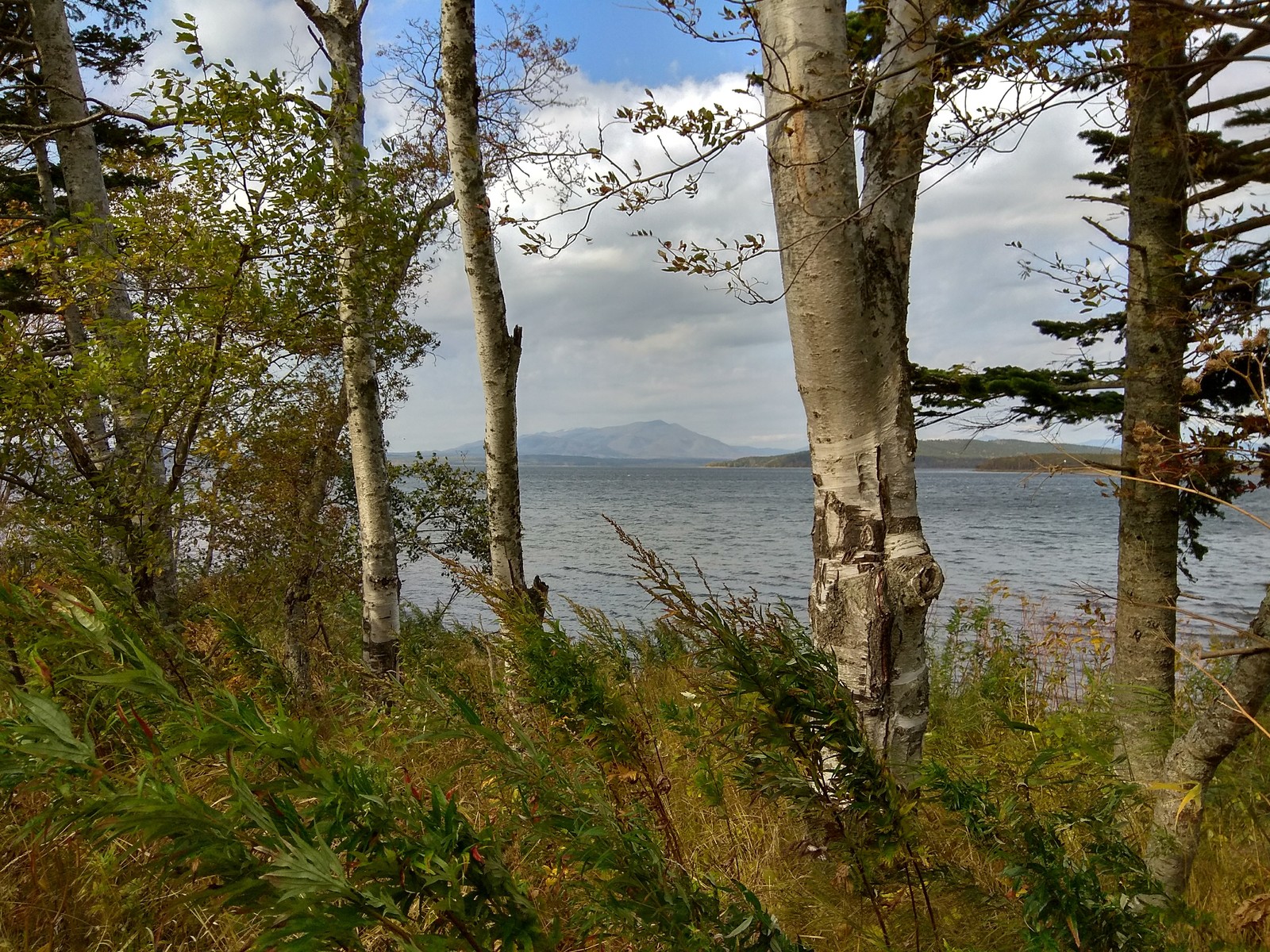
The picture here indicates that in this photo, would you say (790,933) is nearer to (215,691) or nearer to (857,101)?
(215,691)

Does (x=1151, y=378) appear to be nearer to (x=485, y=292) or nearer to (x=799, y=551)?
(x=485, y=292)

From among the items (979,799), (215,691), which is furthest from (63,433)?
(979,799)

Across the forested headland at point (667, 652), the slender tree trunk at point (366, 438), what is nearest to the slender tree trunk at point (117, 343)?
the forested headland at point (667, 652)

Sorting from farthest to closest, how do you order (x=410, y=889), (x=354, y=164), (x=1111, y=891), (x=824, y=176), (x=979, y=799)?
(x=354, y=164), (x=824, y=176), (x=1111, y=891), (x=979, y=799), (x=410, y=889)

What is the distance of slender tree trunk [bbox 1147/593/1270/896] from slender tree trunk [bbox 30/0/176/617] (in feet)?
15.4

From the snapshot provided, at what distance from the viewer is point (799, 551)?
28.8 m

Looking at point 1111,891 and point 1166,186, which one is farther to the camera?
point 1166,186

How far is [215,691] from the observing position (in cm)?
107

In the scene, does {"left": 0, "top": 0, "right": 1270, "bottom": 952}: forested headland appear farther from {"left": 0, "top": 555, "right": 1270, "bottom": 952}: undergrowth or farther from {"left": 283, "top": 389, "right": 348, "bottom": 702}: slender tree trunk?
{"left": 283, "top": 389, "right": 348, "bottom": 702}: slender tree trunk

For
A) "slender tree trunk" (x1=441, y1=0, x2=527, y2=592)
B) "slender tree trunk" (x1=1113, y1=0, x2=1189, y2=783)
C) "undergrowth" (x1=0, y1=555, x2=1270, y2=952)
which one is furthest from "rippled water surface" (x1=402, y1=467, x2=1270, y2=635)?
"slender tree trunk" (x1=441, y1=0, x2=527, y2=592)

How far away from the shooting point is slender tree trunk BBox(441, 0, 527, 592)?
530 cm

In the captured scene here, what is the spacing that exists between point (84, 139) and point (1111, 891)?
337 inches

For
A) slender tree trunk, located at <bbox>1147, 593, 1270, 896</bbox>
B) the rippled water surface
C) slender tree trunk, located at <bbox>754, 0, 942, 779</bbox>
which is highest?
slender tree trunk, located at <bbox>754, 0, 942, 779</bbox>

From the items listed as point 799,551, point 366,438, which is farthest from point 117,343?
point 799,551
